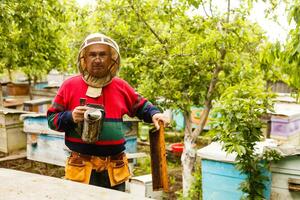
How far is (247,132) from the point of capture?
3.25m

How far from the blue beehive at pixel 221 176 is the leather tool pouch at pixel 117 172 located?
117cm

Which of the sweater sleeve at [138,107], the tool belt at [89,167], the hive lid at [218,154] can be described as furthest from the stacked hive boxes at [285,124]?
the tool belt at [89,167]

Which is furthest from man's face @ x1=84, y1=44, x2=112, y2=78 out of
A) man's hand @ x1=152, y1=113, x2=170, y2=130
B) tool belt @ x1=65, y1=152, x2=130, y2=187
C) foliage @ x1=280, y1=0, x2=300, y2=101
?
foliage @ x1=280, y1=0, x2=300, y2=101

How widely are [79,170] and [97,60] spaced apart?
31.3 inches

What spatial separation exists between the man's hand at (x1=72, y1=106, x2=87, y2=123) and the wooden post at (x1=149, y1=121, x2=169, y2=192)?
1.82 ft

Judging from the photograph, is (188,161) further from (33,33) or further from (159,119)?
(33,33)

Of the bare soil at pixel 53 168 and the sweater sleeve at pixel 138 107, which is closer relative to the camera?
the sweater sleeve at pixel 138 107

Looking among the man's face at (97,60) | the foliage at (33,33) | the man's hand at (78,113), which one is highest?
the foliage at (33,33)

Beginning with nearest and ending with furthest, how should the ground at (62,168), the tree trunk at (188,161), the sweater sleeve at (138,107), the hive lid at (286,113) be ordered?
the sweater sleeve at (138,107) < the tree trunk at (188,161) < the ground at (62,168) < the hive lid at (286,113)

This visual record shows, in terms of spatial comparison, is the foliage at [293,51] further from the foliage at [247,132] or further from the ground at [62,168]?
the ground at [62,168]

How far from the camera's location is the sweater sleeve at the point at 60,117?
7.85 ft

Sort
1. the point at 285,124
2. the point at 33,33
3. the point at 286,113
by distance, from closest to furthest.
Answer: the point at 33,33
the point at 286,113
the point at 285,124

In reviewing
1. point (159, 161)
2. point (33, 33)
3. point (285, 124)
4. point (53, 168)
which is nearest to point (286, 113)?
point (285, 124)

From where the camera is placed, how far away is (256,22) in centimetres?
457
